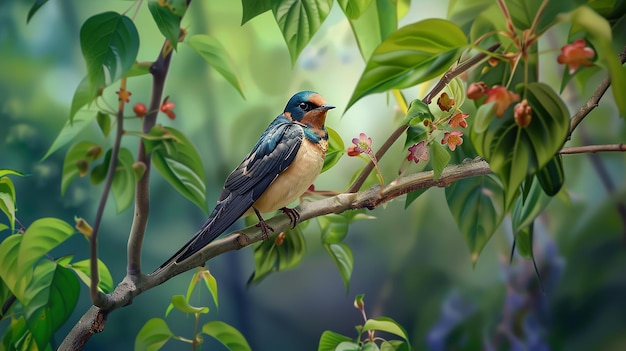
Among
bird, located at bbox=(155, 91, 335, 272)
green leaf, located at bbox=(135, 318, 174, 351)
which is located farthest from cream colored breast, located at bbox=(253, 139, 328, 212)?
green leaf, located at bbox=(135, 318, 174, 351)

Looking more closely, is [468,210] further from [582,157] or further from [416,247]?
[582,157]

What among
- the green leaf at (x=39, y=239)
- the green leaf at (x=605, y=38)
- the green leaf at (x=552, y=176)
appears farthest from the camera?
the green leaf at (x=39, y=239)

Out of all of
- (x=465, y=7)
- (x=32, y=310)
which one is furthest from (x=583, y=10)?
(x=32, y=310)

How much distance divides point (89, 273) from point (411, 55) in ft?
2.32

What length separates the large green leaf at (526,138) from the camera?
3.10ft

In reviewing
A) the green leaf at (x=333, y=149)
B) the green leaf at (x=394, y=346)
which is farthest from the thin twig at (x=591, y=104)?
the green leaf at (x=394, y=346)

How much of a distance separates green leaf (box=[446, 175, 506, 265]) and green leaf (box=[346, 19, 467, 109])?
313 mm

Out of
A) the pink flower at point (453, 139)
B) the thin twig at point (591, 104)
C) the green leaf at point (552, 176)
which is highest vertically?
the pink flower at point (453, 139)

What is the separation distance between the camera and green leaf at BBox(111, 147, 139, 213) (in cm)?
113

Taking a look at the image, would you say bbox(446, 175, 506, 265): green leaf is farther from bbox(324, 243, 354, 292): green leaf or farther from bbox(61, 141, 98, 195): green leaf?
bbox(61, 141, 98, 195): green leaf

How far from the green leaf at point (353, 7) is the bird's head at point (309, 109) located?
16 centimetres

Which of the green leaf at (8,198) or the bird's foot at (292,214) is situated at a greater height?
the green leaf at (8,198)

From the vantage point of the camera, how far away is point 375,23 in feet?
3.72

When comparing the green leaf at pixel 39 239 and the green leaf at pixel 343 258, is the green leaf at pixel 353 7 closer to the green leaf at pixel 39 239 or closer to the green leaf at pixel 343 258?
the green leaf at pixel 343 258
